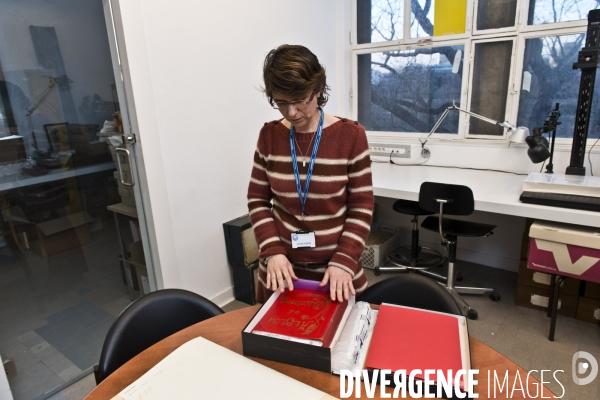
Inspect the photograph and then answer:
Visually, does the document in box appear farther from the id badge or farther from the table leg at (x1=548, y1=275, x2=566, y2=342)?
the table leg at (x1=548, y1=275, x2=566, y2=342)

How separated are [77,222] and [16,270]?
323mm

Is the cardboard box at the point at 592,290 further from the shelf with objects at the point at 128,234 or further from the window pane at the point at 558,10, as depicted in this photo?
the shelf with objects at the point at 128,234

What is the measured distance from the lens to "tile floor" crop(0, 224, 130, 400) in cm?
177

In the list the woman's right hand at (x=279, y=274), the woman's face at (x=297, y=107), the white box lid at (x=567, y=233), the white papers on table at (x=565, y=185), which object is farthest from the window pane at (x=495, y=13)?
the woman's right hand at (x=279, y=274)

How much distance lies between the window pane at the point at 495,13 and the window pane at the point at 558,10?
4.6 inches

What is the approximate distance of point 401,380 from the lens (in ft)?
2.70

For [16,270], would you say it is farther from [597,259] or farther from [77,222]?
[597,259]

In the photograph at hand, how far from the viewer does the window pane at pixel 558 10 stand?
2.45 m

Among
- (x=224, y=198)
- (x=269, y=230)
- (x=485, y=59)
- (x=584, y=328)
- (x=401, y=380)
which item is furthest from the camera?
(x=485, y=59)

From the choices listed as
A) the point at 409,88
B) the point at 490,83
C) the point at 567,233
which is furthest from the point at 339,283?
the point at 409,88

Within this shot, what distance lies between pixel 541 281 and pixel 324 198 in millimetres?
1959

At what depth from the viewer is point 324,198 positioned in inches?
46.7

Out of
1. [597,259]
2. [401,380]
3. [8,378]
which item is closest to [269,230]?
[401,380]

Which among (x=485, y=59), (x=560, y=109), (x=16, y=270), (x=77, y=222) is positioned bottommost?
(x=16, y=270)
